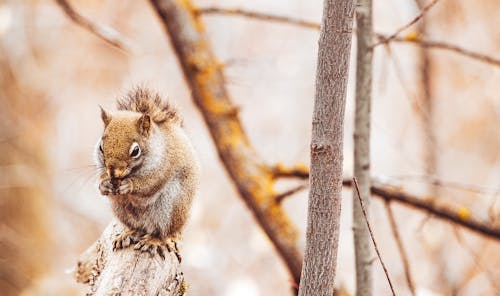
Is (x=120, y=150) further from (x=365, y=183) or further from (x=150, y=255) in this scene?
(x=365, y=183)

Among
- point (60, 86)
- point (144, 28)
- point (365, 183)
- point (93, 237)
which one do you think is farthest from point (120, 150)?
point (144, 28)

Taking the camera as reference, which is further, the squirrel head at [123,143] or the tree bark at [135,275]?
the squirrel head at [123,143]

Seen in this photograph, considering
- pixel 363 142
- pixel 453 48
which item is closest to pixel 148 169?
pixel 363 142

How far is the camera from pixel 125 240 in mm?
1923

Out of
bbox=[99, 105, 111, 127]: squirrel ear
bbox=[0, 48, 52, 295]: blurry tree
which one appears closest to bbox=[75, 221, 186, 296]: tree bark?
bbox=[99, 105, 111, 127]: squirrel ear

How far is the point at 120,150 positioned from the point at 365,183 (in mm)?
804

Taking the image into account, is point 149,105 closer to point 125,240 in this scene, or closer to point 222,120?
point 125,240

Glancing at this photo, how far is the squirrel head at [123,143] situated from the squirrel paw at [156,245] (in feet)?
0.67

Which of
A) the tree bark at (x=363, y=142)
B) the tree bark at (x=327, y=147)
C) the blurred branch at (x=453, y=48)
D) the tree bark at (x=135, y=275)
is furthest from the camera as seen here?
the blurred branch at (x=453, y=48)

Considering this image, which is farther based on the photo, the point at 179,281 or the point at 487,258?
the point at 487,258

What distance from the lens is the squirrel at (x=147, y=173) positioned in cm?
187

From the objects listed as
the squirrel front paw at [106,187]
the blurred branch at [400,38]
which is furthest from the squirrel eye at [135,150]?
the blurred branch at [400,38]

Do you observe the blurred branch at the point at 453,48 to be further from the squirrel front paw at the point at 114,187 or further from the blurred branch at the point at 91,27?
the blurred branch at the point at 91,27

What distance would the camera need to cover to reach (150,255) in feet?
6.00
